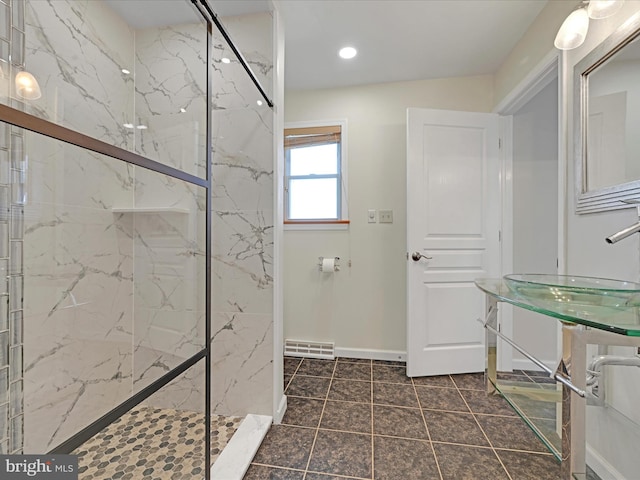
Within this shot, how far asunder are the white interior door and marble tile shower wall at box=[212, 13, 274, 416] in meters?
1.16

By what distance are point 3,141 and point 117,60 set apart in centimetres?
87

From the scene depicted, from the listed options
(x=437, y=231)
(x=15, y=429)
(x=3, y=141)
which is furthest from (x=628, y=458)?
(x=3, y=141)

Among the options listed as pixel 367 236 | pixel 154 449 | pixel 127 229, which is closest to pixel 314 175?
pixel 367 236

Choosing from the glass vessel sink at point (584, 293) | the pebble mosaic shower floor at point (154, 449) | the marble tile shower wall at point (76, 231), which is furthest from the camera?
the marble tile shower wall at point (76, 231)

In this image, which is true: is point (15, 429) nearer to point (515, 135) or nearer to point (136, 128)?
point (136, 128)

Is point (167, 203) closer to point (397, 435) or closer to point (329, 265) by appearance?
point (329, 265)

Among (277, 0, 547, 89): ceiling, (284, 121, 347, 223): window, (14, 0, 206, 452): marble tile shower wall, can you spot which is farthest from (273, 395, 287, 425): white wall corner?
(277, 0, 547, 89): ceiling

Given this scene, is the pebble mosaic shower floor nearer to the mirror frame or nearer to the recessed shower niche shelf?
the recessed shower niche shelf

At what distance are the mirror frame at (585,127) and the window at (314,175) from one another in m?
1.54

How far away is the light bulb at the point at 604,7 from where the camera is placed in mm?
1101

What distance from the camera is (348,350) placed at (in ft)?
8.11

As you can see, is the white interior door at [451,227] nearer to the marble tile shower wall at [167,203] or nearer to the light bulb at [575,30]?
the light bulb at [575,30]

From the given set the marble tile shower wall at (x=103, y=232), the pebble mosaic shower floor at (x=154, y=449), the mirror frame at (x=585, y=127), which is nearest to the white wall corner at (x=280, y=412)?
the pebble mosaic shower floor at (x=154, y=449)

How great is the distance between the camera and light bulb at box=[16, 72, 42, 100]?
114cm
